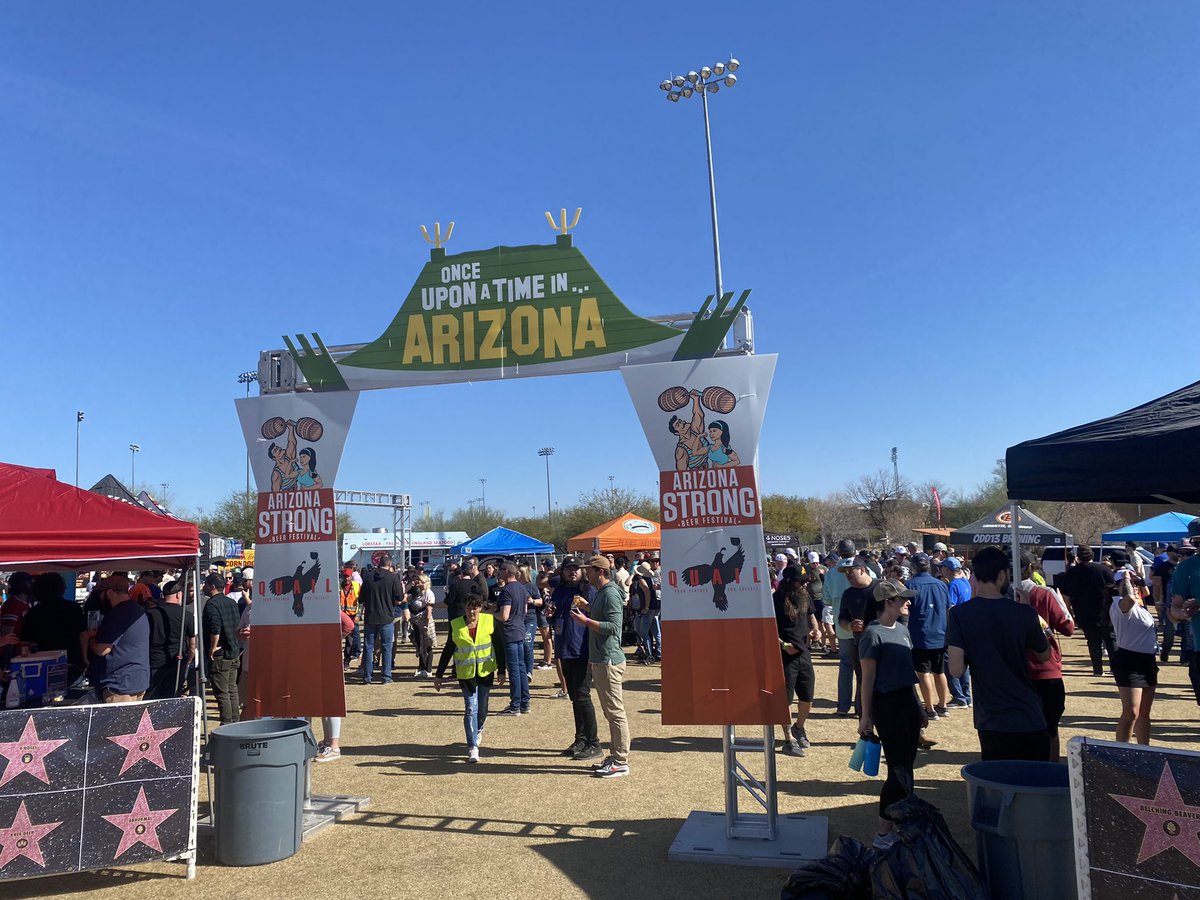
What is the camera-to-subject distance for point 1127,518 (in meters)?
41.4

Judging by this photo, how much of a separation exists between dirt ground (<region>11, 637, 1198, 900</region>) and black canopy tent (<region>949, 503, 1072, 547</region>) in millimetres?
10482

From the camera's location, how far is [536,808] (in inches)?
237

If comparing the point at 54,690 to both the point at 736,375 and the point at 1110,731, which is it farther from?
the point at 1110,731

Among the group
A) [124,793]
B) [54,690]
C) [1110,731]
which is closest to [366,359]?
[124,793]

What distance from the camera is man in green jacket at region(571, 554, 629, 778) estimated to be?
6.85 m

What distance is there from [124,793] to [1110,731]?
28.8 feet

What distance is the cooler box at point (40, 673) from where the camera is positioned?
24.2ft

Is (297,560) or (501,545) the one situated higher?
(501,545)

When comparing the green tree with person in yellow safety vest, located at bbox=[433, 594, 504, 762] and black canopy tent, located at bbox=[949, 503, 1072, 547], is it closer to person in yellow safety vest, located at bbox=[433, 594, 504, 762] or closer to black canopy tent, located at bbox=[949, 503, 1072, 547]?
black canopy tent, located at bbox=[949, 503, 1072, 547]

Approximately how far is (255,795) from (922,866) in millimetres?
3985

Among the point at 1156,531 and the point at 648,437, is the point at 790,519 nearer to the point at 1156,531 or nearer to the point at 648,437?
the point at 1156,531

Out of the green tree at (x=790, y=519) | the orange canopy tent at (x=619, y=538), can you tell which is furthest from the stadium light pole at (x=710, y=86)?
the green tree at (x=790, y=519)

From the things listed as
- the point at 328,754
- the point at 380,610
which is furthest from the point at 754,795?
the point at 380,610

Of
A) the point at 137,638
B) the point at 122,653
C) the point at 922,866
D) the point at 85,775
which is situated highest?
the point at 137,638
